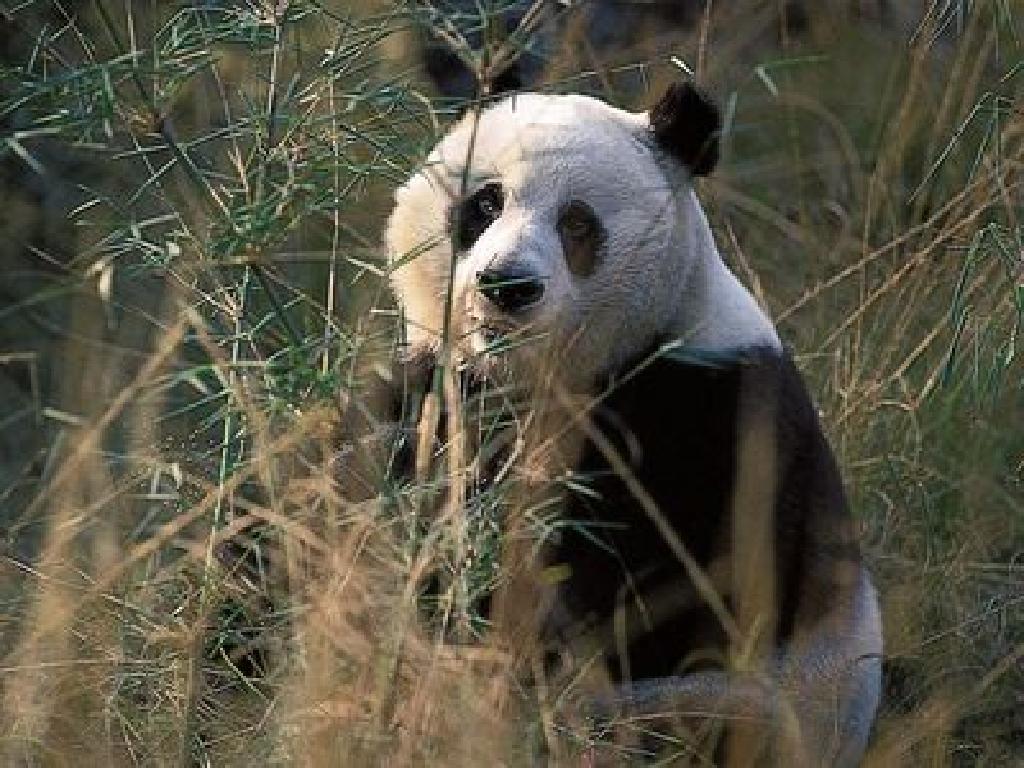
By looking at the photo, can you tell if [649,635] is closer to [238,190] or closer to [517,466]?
[517,466]

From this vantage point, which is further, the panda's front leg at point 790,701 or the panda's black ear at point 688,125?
the panda's black ear at point 688,125

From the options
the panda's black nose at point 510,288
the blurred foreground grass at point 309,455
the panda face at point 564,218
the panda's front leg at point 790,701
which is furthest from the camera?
the panda face at point 564,218

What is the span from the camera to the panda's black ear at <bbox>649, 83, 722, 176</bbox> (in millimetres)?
3715

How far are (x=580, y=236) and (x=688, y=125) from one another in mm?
273

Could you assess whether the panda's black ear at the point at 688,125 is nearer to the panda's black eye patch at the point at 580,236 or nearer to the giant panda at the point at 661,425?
the giant panda at the point at 661,425

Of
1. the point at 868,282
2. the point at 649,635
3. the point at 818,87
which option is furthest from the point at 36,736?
the point at 818,87

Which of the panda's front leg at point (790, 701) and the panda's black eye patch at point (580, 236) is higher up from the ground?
the panda's black eye patch at point (580, 236)

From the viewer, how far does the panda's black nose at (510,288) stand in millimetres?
3322

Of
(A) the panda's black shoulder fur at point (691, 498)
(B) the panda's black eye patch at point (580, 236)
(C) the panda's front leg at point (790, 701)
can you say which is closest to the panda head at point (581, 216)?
(B) the panda's black eye patch at point (580, 236)

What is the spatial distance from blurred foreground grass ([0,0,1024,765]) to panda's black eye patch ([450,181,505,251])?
19 centimetres

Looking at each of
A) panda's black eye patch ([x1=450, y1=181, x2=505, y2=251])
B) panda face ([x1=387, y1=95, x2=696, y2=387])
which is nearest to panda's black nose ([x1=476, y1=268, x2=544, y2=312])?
panda face ([x1=387, y1=95, x2=696, y2=387])

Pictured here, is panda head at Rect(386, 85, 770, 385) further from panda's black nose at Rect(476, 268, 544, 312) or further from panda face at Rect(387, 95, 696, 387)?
panda's black nose at Rect(476, 268, 544, 312)

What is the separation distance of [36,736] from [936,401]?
2.27 m

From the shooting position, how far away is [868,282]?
511 centimetres
